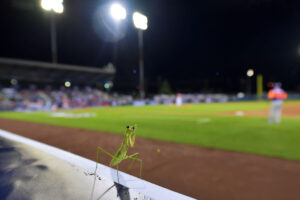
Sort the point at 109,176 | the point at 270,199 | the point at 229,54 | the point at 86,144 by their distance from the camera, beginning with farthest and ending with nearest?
the point at 229,54, the point at 86,144, the point at 109,176, the point at 270,199

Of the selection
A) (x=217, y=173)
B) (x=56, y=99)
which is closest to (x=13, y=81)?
(x=56, y=99)

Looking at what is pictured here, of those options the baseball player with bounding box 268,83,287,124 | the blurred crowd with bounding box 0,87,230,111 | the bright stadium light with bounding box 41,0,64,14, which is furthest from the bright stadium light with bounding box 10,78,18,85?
the baseball player with bounding box 268,83,287,124

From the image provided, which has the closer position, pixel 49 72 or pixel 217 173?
pixel 217 173

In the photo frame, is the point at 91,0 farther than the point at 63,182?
Yes

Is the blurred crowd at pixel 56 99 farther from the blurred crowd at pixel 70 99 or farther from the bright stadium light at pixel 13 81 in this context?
the bright stadium light at pixel 13 81

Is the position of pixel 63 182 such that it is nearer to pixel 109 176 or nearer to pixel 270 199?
pixel 109 176

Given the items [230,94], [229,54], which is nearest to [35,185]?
[229,54]

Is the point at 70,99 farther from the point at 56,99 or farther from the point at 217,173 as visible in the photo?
the point at 217,173

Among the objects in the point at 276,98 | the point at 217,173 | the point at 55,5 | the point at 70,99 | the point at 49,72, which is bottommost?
the point at 217,173
